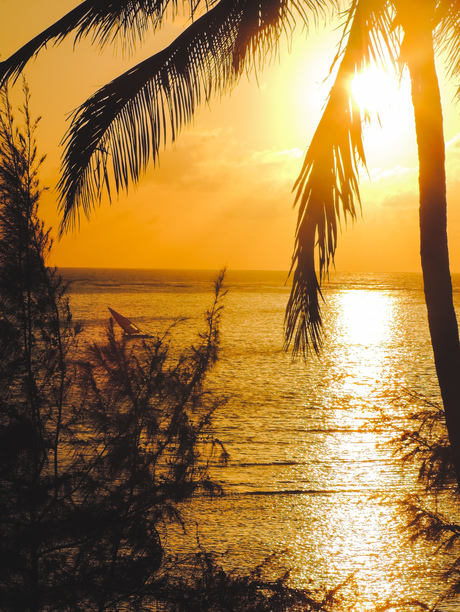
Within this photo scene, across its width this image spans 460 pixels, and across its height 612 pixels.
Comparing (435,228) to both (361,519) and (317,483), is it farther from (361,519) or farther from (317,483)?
(317,483)

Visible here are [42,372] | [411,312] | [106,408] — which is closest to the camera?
[106,408]

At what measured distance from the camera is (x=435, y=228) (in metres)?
3.66

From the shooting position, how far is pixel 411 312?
286 feet

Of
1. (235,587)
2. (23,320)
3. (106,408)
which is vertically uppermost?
(23,320)

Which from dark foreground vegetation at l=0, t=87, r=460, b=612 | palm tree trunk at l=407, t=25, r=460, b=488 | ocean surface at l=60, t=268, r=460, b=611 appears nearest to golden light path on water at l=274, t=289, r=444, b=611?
ocean surface at l=60, t=268, r=460, b=611

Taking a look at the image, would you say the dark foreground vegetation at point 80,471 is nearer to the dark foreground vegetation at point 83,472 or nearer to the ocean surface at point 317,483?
the dark foreground vegetation at point 83,472

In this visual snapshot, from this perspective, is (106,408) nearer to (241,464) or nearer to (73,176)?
(73,176)

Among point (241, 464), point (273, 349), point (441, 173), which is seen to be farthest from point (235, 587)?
point (273, 349)

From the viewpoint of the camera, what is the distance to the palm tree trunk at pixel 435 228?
360 centimetres

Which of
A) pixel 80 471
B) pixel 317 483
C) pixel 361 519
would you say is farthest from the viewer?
pixel 317 483

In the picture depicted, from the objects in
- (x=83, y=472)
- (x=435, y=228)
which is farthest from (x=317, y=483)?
(x=435, y=228)

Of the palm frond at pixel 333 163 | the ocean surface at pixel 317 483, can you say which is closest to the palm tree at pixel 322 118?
the palm frond at pixel 333 163

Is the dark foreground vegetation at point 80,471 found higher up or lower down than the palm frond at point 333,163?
lower down

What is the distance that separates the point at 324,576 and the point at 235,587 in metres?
6.79
